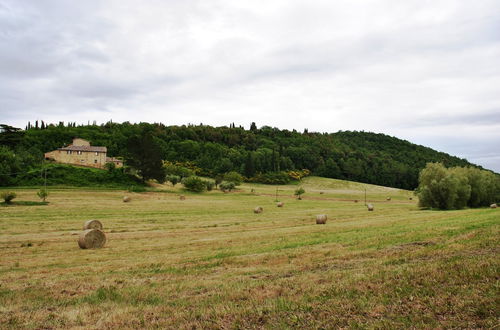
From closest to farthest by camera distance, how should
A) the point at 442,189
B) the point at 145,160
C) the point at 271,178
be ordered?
the point at 442,189 < the point at 145,160 < the point at 271,178

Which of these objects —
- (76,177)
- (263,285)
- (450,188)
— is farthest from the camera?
(76,177)

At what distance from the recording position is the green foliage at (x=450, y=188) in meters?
54.7

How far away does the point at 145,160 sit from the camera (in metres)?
79.1

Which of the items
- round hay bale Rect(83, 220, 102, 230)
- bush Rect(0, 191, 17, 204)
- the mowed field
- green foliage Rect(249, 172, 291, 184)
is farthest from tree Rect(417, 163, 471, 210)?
green foliage Rect(249, 172, 291, 184)

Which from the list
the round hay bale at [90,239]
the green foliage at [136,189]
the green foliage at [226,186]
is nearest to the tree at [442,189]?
the green foliage at [226,186]

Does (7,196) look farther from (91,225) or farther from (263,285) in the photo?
(263,285)

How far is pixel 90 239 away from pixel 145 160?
60.8 m

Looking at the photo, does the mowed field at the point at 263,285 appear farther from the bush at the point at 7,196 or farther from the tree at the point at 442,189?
the tree at the point at 442,189

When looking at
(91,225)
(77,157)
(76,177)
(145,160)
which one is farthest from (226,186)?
(91,225)

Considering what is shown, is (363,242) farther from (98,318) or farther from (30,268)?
(30,268)

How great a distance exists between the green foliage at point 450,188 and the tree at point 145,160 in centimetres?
5573

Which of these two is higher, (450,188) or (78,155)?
(78,155)

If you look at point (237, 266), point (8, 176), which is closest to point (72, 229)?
point (237, 266)

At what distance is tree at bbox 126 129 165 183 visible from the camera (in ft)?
260
